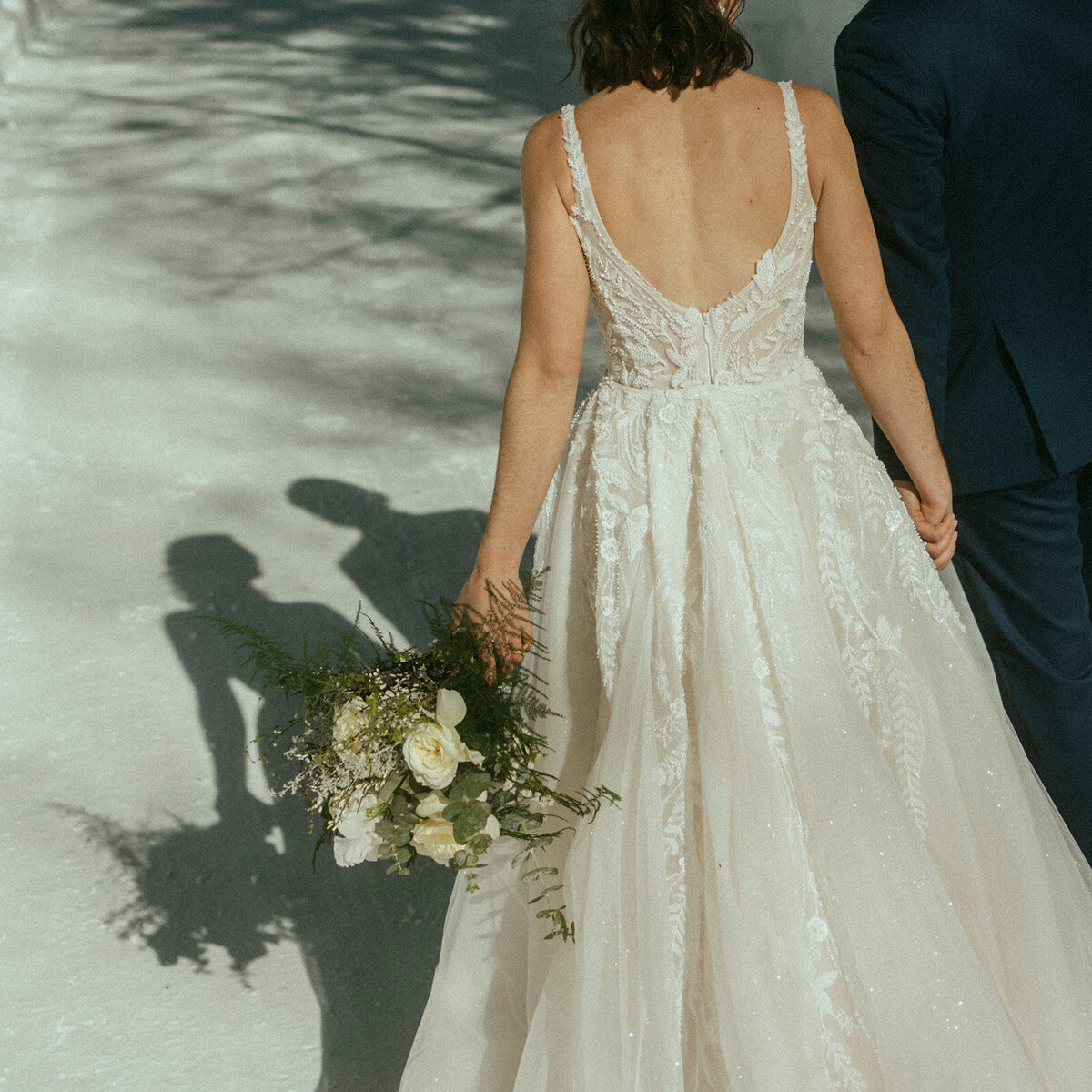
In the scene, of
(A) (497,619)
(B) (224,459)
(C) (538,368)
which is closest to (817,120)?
(C) (538,368)

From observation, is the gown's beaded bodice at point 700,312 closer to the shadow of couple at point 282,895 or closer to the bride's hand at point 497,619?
the bride's hand at point 497,619

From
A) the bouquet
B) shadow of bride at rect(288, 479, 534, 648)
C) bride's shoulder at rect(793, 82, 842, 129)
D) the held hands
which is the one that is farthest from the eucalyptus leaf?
shadow of bride at rect(288, 479, 534, 648)

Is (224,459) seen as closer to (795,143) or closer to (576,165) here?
(576,165)

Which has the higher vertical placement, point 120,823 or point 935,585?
point 935,585

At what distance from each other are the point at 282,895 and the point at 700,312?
1.58m

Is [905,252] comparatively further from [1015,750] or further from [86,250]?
[86,250]

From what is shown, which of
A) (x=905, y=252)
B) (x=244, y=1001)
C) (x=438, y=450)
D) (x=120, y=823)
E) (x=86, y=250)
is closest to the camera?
(x=905, y=252)

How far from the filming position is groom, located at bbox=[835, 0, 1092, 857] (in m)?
1.77

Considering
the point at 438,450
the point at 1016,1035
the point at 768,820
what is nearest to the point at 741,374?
the point at 768,820

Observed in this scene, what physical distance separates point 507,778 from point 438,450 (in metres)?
2.84

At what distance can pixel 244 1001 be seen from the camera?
229 cm

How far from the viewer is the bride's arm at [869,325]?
1.65 m

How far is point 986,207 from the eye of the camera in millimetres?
1868

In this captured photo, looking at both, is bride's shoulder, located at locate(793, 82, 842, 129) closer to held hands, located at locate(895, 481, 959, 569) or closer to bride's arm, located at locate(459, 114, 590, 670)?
bride's arm, located at locate(459, 114, 590, 670)
